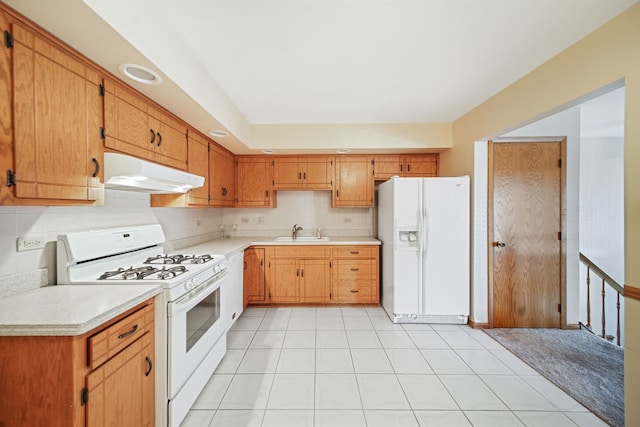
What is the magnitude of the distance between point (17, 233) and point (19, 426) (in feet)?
3.05

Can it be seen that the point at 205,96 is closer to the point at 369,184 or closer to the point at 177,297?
the point at 177,297

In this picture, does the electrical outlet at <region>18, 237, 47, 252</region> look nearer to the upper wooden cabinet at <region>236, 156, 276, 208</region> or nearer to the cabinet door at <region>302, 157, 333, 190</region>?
the upper wooden cabinet at <region>236, 156, 276, 208</region>

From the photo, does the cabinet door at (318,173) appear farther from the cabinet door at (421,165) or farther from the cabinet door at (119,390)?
the cabinet door at (119,390)

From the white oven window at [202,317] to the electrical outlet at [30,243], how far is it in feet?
2.99

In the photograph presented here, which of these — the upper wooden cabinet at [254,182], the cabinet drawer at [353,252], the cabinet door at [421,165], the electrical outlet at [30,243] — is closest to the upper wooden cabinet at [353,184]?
the cabinet door at [421,165]

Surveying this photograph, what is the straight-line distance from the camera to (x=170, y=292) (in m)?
1.49

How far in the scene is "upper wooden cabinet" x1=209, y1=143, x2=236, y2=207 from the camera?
9.87 feet

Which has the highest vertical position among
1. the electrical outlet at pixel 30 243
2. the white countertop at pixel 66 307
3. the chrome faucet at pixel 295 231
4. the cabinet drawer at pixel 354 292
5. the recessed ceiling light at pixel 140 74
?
the recessed ceiling light at pixel 140 74

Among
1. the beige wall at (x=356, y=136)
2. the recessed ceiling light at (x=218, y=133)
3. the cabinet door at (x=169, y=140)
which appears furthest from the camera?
the beige wall at (x=356, y=136)

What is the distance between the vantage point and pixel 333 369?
2.12 m

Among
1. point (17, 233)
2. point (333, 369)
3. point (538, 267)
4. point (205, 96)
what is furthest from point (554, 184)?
point (17, 233)

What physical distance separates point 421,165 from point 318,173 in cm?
154

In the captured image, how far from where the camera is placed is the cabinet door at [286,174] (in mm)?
3736

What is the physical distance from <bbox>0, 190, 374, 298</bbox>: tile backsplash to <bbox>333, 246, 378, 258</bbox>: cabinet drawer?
24.1 inches
